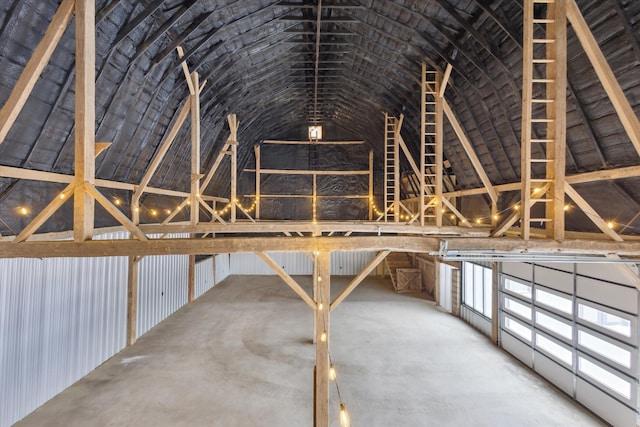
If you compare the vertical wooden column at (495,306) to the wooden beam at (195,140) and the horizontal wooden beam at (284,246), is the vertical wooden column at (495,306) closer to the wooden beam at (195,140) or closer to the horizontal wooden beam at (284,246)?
the horizontal wooden beam at (284,246)

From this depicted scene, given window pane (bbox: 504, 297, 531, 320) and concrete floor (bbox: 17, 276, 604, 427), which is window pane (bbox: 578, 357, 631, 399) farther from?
window pane (bbox: 504, 297, 531, 320)

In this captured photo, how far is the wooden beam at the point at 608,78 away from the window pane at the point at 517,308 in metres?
5.45

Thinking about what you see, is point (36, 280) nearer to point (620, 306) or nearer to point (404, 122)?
point (620, 306)

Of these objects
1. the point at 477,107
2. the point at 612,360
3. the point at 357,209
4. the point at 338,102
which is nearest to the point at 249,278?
the point at 357,209

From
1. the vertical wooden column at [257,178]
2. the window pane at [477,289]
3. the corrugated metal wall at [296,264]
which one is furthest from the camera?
the corrugated metal wall at [296,264]

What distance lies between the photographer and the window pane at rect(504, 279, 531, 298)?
8.56m

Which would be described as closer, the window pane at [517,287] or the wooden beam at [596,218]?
the wooden beam at [596,218]

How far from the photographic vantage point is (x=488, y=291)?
1049 centimetres

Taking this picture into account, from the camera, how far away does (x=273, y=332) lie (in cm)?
1038

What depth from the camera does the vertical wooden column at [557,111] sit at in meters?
4.52

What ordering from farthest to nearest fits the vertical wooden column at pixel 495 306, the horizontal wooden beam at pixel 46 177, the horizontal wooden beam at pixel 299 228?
1. the vertical wooden column at pixel 495 306
2. the horizontal wooden beam at pixel 299 228
3. the horizontal wooden beam at pixel 46 177

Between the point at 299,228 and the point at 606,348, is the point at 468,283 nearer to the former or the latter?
the point at 606,348

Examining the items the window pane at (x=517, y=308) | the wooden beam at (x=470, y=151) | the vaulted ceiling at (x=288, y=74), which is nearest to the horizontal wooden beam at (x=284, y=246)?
the vaulted ceiling at (x=288, y=74)

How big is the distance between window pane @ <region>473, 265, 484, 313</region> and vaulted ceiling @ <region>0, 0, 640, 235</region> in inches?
106
